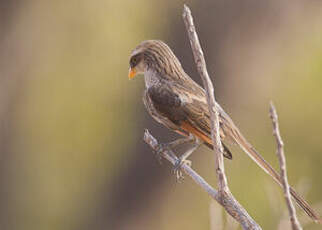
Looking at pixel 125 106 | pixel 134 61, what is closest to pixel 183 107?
pixel 134 61

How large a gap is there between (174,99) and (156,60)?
13.6 inches

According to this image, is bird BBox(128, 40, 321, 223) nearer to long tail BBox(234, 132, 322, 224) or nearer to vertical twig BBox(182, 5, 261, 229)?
long tail BBox(234, 132, 322, 224)

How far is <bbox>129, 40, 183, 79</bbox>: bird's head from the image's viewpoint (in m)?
4.98

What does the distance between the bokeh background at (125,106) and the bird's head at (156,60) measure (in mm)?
2731

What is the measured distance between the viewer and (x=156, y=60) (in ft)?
16.4

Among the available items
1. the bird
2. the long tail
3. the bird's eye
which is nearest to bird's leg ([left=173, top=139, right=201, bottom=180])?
the bird

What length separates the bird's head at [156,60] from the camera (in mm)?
4977

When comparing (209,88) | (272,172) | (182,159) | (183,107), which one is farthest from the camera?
(183,107)

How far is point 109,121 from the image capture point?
1424 centimetres

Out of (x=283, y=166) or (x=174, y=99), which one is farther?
(x=174, y=99)

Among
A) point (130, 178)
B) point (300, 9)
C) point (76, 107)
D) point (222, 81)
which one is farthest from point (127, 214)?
point (76, 107)

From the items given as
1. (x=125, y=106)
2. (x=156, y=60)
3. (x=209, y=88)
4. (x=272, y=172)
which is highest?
(x=125, y=106)

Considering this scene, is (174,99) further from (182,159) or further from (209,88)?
(209,88)

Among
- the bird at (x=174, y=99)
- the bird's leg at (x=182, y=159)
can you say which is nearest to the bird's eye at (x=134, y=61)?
the bird at (x=174, y=99)
